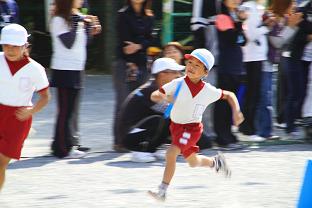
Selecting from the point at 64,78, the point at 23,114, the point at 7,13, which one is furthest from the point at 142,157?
the point at 23,114

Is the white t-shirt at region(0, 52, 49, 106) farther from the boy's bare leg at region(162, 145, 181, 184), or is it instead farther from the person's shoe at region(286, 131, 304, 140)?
the person's shoe at region(286, 131, 304, 140)

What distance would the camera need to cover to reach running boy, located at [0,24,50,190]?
559 cm

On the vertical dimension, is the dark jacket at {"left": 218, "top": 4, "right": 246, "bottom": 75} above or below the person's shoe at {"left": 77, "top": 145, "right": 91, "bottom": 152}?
above

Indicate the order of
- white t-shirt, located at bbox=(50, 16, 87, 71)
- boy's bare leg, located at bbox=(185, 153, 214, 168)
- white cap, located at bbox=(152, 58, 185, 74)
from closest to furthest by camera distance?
boy's bare leg, located at bbox=(185, 153, 214, 168), white cap, located at bbox=(152, 58, 185, 74), white t-shirt, located at bbox=(50, 16, 87, 71)

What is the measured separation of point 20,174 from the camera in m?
6.86

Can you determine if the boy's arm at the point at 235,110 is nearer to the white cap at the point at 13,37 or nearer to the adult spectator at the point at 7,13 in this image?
the white cap at the point at 13,37

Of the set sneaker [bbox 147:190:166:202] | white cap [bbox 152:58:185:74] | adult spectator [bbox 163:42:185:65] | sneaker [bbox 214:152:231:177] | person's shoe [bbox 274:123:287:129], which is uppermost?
adult spectator [bbox 163:42:185:65]

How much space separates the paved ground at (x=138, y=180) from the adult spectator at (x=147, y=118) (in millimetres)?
176

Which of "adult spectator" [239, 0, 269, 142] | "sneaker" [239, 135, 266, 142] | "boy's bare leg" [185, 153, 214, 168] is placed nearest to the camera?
"boy's bare leg" [185, 153, 214, 168]

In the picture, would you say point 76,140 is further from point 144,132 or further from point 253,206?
point 253,206

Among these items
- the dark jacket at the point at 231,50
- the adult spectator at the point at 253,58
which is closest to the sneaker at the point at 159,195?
the dark jacket at the point at 231,50

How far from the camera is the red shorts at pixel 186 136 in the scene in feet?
19.5

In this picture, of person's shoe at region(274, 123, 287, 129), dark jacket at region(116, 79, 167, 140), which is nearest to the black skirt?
dark jacket at region(116, 79, 167, 140)

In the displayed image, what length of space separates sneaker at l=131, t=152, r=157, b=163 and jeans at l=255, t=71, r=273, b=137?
1.61 m
